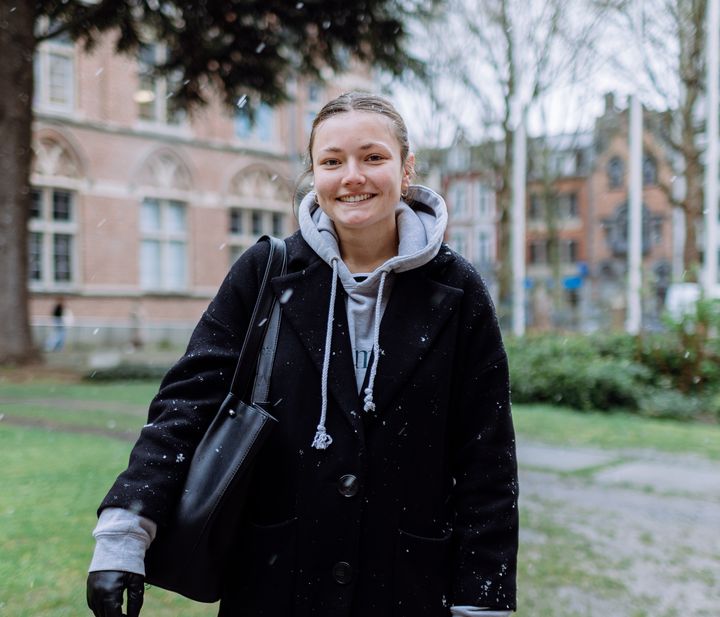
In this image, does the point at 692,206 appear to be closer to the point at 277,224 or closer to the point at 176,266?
the point at 277,224

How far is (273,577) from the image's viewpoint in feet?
6.13

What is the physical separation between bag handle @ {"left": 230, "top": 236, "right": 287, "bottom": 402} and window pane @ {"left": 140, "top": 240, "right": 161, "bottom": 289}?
24.1m

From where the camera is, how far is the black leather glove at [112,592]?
65.2 inches

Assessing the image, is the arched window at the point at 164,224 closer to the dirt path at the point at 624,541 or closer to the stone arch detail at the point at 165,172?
the stone arch detail at the point at 165,172

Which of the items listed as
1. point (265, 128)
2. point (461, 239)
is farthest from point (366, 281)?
point (461, 239)

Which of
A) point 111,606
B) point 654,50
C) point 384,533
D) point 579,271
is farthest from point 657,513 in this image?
point 579,271

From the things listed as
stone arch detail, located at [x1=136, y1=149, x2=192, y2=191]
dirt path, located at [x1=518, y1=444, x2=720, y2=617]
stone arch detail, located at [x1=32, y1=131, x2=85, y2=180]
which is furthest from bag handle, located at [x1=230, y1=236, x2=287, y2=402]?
stone arch detail, located at [x1=136, y1=149, x2=192, y2=191]

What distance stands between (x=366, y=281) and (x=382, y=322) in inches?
4.2

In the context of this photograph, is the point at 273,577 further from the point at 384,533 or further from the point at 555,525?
the point at 555,525

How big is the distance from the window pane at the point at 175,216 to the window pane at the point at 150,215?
1.14 feet

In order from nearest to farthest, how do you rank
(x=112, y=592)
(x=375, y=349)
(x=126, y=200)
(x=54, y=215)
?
(x=112, y=592), (x=375, y=349), (x=54, y=215), (x=126, y=200)

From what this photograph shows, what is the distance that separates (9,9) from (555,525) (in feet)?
38.0

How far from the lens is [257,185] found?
92.7 feet

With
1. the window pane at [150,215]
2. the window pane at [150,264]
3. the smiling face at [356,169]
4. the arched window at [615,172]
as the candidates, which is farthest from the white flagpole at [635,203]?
the arched window at [615,172]
